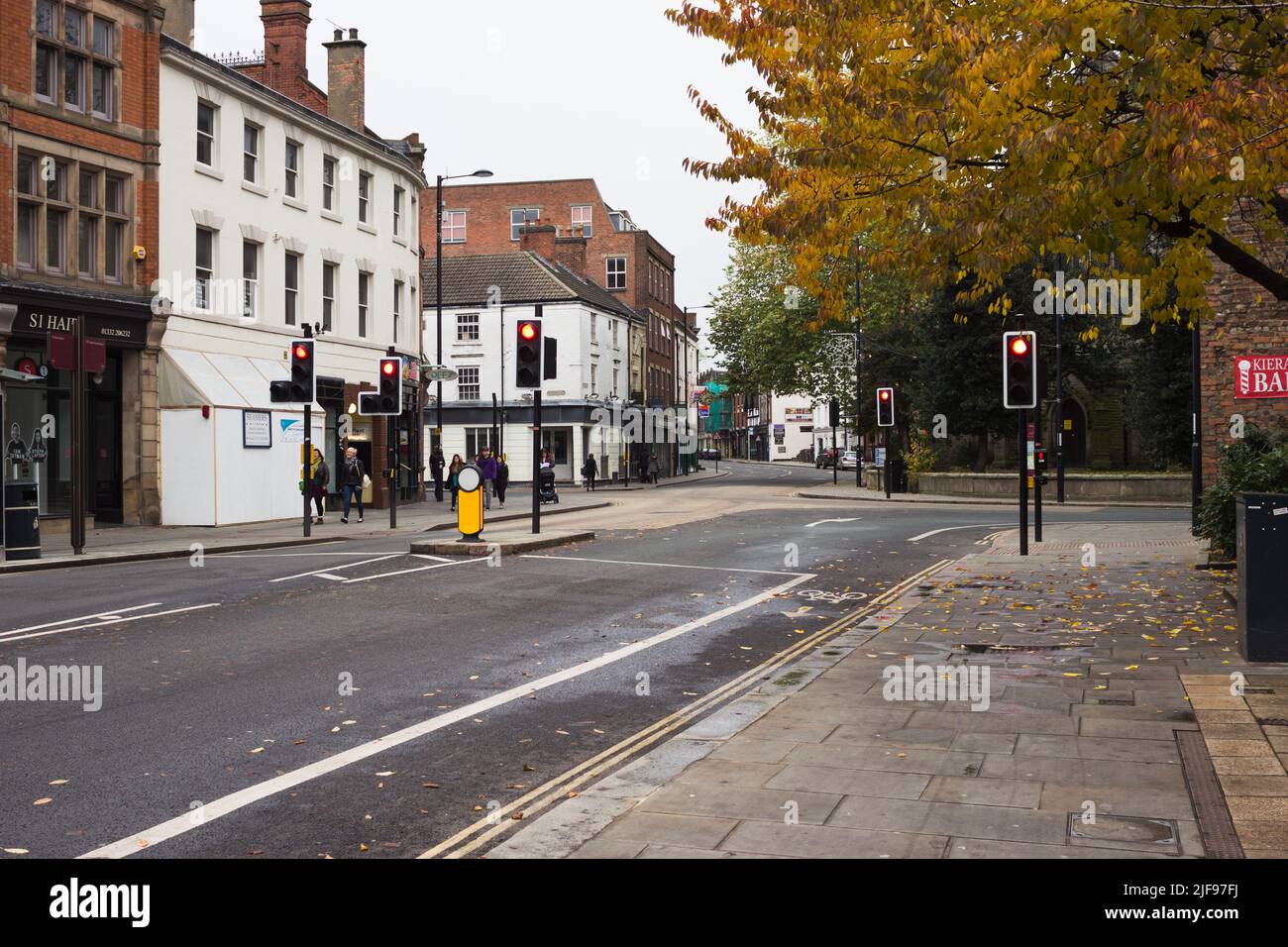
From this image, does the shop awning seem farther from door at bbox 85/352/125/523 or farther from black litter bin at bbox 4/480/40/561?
black litter bin at bbox 4/480/40/561

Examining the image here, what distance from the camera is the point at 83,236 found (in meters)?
25.2

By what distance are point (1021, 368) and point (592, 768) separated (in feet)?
45.2

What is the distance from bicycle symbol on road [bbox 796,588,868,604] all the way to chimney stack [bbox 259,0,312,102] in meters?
29.0

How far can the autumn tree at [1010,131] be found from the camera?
992cm

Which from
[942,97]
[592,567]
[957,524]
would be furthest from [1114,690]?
[957,524]

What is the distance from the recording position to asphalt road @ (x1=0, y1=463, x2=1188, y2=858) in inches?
219

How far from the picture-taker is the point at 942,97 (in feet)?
36.2

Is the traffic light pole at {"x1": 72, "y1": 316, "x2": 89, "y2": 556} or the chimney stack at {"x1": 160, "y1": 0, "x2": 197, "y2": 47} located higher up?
the chimney stack at {"x1": 160, "y1": 0, "x2": 197, "y2": 47}

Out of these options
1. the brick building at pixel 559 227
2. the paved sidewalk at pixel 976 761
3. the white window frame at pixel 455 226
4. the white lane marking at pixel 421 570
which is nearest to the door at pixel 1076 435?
the brick building at pixel 559 227

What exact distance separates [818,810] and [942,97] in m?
7.67

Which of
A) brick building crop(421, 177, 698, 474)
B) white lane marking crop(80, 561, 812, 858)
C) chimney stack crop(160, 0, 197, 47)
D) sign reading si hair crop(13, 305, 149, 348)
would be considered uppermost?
brick building crop(421, 177, 698, 474)

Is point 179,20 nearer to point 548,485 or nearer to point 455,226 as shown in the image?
point 548,485

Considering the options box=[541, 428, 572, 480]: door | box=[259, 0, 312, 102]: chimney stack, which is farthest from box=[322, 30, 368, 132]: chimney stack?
box=[541, 428, 572, 480]: door
